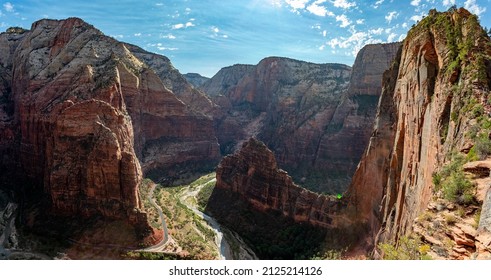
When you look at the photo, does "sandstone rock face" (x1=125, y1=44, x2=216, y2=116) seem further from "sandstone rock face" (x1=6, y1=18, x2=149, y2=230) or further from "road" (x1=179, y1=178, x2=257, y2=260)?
"road" (x1=179, y1=178, x2=257, y2=260)

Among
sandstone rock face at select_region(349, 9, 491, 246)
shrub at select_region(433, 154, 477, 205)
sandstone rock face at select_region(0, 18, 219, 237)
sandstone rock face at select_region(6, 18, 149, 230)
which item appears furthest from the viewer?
sandstone rock face at select_region(0, 18, 219, 237)

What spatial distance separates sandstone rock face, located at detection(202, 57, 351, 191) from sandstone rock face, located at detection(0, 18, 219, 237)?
26.7m

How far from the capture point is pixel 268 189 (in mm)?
66375

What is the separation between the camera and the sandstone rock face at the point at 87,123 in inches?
2076

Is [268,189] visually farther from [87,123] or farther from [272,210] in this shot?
[87,123]

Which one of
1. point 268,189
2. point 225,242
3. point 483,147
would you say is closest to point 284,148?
point 268,189

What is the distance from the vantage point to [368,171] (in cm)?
5075

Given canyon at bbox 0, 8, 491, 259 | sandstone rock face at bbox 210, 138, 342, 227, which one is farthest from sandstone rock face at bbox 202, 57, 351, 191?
sandstone rock face at bbox 210, 138, 342, 227

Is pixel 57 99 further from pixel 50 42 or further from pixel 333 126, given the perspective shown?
pixel 333 126

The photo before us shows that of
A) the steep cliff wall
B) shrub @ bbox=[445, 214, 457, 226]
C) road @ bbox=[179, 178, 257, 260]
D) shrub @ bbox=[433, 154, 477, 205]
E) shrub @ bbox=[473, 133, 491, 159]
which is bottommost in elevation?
road @ bbox=[179, 178, 257, 260]

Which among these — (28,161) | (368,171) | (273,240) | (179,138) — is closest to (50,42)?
(28,161)

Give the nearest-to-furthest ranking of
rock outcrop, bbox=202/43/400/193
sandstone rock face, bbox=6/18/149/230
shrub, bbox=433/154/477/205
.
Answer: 1. shrub, bbox=433/154/477/205
2. sandstone rock face, bbox=6/18/149/230
3. rock outcrop, bbox=202/43/400/193

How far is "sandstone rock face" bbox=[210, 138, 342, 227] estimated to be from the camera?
58719 millimetres

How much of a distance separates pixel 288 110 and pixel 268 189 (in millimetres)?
79007
